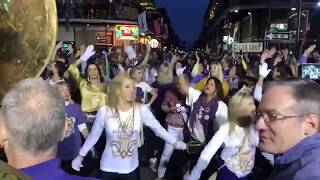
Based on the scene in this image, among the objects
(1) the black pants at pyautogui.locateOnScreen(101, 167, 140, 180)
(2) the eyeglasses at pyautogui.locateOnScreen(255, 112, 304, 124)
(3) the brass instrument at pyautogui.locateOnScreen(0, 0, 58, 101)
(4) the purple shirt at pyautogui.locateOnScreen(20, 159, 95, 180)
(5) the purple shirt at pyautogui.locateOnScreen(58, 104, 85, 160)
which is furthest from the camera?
(5) the purple shirt at pyautogui.locateOnScreen(58, 104, 85, 160)

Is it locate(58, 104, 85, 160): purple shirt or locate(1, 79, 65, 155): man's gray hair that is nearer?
locate(1, 79, 65, 155): man's gray hair

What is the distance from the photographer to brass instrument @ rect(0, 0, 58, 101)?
2623mm

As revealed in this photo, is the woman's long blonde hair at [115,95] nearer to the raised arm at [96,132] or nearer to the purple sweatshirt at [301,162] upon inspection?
the raised arm at [96,132]

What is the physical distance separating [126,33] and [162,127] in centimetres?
4334

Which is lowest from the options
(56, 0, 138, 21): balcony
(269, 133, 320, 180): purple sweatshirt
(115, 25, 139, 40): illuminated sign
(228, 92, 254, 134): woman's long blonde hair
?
(228, 92, 254, 134): woman's long blonde hair

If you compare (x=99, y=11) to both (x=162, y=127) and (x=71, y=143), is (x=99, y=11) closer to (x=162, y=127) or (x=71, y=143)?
(x=71, y=143)

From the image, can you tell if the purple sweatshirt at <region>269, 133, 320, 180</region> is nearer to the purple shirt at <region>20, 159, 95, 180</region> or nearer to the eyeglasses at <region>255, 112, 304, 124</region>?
the eyeglasses at <region>255, 112, 304, 124</region>

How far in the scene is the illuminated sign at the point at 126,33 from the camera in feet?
158

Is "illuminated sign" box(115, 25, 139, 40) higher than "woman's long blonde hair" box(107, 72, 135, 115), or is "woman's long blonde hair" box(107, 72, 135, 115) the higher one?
"illuminated sign" box(115, 25, 139, 40)

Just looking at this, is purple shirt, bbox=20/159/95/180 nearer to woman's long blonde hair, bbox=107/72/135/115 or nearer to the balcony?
woman's long blonde hair, bbox=107/72/135/115

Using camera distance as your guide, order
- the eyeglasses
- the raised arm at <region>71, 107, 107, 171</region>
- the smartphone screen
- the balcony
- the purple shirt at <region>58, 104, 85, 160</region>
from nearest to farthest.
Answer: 1. the eyeglasses
2. the raised arm at <region>71, 107, 107, 171</region>
3. the purple shirt at <region>58, 104, 85, 160</region>
4. the smartphone screen
5. the balcony

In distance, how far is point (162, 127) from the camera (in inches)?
219

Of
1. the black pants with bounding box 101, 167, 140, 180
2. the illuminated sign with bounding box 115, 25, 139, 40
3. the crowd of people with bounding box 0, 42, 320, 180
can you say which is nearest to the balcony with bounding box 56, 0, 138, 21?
the illuminated sign with bounding box 115, 25, 139, 40

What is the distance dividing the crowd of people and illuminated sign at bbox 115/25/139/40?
35763 mm
